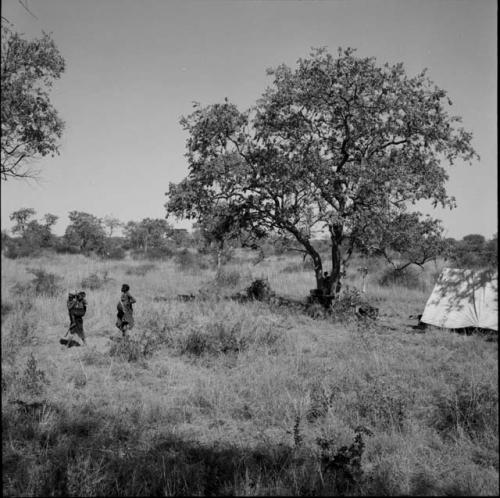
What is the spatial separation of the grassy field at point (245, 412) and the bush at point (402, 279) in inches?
467

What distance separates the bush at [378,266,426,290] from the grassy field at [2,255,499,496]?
1185 centimetres

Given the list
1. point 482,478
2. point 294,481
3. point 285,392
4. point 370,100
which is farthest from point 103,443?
point 370,100

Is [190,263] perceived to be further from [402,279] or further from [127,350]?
[127,350]

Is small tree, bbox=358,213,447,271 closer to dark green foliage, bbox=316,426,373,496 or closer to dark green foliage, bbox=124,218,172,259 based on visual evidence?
dark green foliage, bbox=316,426,373,496

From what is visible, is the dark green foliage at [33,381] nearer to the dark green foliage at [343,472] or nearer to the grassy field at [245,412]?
the grassy field at [245,412]

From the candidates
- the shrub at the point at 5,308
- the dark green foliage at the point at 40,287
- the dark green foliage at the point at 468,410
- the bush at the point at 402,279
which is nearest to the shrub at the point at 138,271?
the dark green foliage at the point at 40,287

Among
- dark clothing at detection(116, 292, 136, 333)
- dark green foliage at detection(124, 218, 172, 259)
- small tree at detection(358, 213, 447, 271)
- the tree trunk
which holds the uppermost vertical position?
dark green foliage at detection(124, 218, 172, 259)

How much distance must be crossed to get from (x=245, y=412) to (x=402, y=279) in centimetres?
1927

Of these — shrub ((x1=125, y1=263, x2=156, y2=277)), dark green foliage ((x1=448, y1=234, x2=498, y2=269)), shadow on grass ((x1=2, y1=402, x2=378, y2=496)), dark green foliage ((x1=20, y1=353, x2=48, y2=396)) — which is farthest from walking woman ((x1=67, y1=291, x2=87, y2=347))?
shrub ((x1=125, y1=263, x2=156, y2=277))

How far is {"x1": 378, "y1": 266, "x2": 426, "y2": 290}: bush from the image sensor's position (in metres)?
22.6

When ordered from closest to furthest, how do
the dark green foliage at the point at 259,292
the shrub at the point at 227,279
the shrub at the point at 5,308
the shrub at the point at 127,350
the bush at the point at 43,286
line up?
1. the shrub at the point at 5,308
2. the shrub at the point at 127,350
3. the bush at the point at 43,286
4. the dark green foliage at the point at 259,292
5. the shrub at the point at 227,279

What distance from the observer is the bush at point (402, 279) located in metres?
22.6

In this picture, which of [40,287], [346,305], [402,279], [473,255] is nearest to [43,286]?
[40,287]

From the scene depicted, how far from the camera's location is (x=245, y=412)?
19.3 ft
